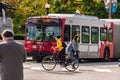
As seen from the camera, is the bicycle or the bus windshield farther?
the bus windshield

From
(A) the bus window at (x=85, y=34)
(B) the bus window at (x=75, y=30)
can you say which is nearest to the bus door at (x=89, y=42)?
(A) the bus window at (x=85, y=34)

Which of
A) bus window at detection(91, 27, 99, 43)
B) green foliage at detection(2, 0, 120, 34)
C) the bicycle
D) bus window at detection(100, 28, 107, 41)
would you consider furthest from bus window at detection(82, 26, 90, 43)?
green foliage at detection(2, 0, 120, 34)

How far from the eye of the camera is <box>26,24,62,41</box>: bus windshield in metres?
28.4

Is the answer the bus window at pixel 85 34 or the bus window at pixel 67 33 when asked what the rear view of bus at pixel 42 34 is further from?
the bus window at pixel 85 34

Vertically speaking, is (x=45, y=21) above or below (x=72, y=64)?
above

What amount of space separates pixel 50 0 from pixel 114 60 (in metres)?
19.7

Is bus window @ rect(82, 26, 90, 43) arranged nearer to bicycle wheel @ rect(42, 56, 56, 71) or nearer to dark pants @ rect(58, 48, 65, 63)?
dark pants @ rect(58, 48, 65, 63)

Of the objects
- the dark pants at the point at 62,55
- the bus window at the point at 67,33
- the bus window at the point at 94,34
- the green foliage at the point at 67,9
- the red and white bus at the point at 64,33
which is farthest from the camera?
the green foliage at the point at 67,9

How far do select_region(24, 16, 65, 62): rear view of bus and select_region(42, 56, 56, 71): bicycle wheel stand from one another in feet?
18.0

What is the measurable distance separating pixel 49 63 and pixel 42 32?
6442 millimetres

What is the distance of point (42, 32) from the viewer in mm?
28672

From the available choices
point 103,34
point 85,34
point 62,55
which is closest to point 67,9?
point 103,34

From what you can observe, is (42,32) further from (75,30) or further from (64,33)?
(75,30)

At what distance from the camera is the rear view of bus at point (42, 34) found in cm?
2847
